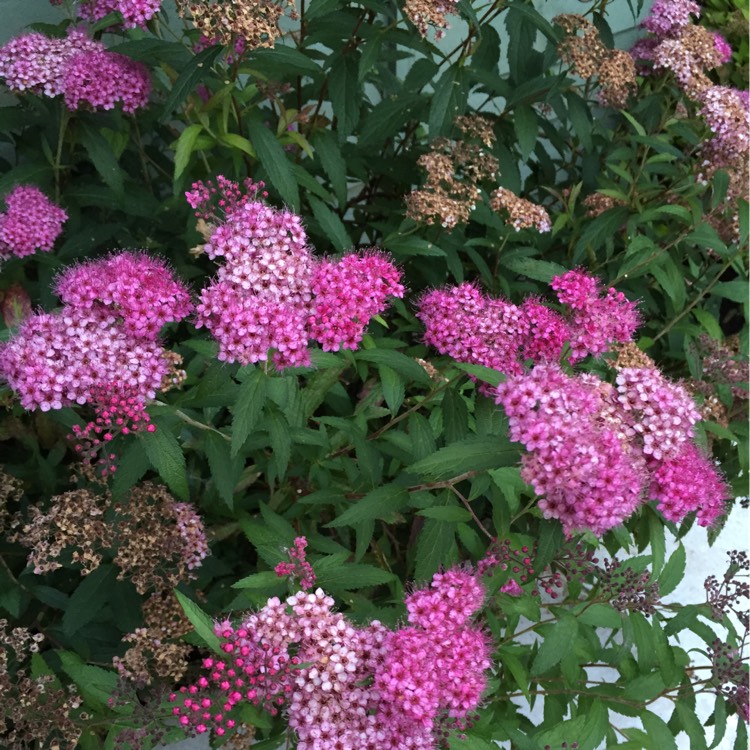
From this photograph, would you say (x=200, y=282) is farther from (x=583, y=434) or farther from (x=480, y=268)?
(x=583, y=434)

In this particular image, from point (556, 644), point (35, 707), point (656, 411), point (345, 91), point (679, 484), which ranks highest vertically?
point (345, 91)

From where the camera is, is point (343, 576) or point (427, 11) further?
point (427, 11)

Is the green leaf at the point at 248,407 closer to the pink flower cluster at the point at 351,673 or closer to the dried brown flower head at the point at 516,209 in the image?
the pink flower cluster at the point at 351,673

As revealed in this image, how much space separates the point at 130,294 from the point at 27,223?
791 millimetres

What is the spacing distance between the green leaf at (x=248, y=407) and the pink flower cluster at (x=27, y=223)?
90cm

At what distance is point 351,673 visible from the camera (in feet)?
4.41

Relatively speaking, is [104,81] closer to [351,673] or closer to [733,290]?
[351,673]

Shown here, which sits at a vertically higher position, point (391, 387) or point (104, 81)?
point (104, 81)

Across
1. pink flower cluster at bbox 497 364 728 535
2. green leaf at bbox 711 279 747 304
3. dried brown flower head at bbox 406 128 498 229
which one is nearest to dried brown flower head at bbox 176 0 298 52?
dried brown flower head at bbox 406 128 498 229

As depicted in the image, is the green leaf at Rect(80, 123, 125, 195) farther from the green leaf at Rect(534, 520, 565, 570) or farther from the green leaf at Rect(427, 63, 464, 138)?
the green leaf at Rect(534, 520, 565, 570)

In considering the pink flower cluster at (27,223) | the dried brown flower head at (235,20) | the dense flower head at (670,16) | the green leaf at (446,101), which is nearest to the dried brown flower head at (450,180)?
the green leaf at (446,101)

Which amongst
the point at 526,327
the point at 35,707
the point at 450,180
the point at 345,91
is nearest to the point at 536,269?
the point at 450,180

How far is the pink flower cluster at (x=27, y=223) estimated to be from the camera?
215 centimetres

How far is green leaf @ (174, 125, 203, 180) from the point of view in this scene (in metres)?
2.08
